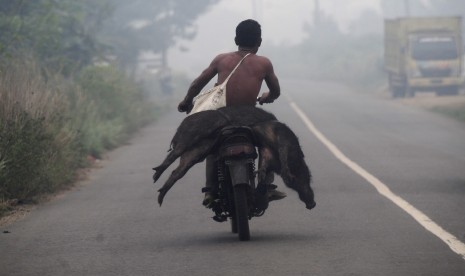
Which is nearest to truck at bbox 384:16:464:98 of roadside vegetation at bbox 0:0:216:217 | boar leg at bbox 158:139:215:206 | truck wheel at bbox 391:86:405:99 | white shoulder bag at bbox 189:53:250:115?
truck wheel at bbox 391:86:405:99

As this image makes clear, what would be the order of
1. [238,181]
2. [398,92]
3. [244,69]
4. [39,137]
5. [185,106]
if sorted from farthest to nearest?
[398,92] < [39,137] < [185,106] < [244,69] < [238,181]

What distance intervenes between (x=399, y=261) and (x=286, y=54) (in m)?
99.3

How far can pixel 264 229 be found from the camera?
1034 cm

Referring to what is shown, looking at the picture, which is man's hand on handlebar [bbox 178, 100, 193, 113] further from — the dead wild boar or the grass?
the grass

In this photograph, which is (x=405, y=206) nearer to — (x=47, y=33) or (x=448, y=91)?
(x=47, y=33)

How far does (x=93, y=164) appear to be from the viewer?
19062 millimetres

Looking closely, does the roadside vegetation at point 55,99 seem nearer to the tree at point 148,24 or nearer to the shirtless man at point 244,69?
the tree at point 148,24

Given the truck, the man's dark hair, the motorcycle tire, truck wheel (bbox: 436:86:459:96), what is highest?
the man's dark hair

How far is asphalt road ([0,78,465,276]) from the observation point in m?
8.21

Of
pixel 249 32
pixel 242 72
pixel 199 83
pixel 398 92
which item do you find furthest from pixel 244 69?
pixel 398 92

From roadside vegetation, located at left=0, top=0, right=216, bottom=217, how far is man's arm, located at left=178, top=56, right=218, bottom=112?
314cm

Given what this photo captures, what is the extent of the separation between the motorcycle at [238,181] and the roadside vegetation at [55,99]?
12.1ft

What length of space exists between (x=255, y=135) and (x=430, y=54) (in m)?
35.2

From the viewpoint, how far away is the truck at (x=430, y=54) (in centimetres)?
4303
